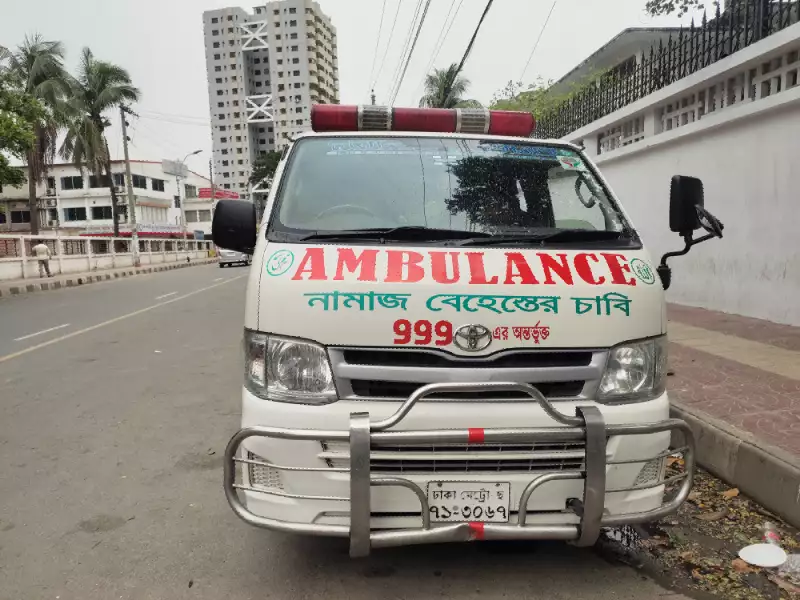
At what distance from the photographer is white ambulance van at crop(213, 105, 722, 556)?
7.07 feet

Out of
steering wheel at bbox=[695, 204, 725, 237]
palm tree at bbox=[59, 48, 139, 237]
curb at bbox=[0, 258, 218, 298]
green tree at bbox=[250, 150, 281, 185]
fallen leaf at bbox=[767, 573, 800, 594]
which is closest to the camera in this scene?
fallen leaf at bbox=[767, 573, 800, 594]

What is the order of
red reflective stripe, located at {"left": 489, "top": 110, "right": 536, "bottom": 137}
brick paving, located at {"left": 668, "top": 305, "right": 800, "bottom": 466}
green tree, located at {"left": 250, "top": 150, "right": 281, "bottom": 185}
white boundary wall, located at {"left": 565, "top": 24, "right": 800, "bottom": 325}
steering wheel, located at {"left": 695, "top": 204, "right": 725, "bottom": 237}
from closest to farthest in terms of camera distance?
steering wheel, located at {"left": 695, "top": 204, "right": 725, "bottom": 237}
brick paving, located at {"left": 668, "top": 305, "right": 800, "bottom": 466}
red reflective stripe, located at {"left": 489, "top": 110, "right": 536, "bottom": 137}
white boundary wall, located at {"left": 565, "top": 24, "right": 800, "bottom": 325}
green tree, located at {"left": 250, "top": 150, "right": 281, "bottom": 185}

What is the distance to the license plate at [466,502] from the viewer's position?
2188 millimetres

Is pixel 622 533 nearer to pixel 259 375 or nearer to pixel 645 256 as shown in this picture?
pixel 645 256

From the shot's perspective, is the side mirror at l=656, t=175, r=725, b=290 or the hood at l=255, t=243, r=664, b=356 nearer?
the hood at l=255, t=243, r=664, b=356

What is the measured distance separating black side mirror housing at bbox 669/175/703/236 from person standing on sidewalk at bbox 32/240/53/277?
2271cm

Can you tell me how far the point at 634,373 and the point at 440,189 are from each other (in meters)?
1.29

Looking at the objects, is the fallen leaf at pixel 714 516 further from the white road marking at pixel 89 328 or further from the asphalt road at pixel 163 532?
the white road marking at pixel 89 328

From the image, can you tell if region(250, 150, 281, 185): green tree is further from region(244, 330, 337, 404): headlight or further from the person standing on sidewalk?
region(244, 330, 337, 404): headlight

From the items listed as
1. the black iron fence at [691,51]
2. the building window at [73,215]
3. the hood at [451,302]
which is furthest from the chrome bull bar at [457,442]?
the building window at [73,215]

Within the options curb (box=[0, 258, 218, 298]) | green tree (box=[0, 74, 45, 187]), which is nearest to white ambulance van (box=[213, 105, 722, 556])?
green tree (box=[0, 74, 45, 187])

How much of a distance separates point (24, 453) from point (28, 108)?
50.5 ft

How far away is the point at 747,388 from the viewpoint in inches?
187

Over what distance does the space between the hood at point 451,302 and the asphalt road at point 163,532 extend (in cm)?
100
